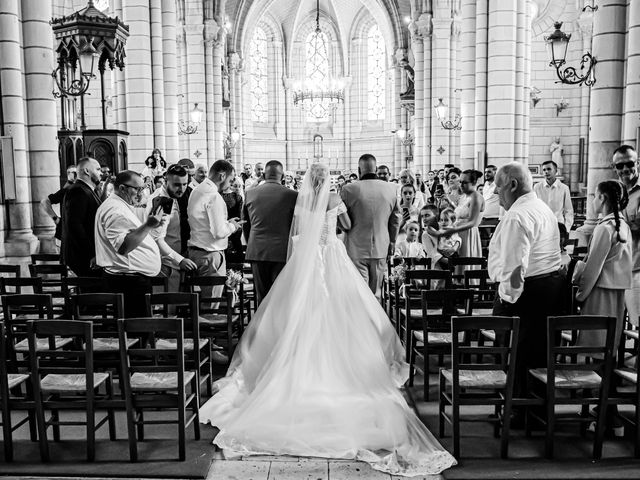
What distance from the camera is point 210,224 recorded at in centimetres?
750

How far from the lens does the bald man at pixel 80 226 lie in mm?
7434

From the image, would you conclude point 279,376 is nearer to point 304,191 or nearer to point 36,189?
point 304,191

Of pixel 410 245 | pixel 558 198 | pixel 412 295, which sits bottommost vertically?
pixel 412 295

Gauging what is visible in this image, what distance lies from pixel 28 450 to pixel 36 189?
6490 mm

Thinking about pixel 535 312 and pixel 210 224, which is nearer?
pixel 535 312

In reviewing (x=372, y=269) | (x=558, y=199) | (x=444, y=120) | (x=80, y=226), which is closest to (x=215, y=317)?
(x=80, y=226)

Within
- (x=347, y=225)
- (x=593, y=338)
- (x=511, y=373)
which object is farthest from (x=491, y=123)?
(x=511, y=373)

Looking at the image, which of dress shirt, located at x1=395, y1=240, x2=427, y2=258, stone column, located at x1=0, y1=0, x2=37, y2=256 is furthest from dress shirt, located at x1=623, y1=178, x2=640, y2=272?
stone column, located at x1=0, y1=0, x2=37, y2=256

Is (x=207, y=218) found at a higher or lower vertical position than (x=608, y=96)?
lower

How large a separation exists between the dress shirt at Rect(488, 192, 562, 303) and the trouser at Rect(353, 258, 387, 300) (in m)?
3.06

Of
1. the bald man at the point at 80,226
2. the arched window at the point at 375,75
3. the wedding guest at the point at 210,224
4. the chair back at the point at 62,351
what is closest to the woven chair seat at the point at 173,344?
the chair back at the point at 62,351

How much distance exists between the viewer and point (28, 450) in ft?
16.0

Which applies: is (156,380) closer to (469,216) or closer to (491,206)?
(469,216)

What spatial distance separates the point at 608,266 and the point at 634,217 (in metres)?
1.26
